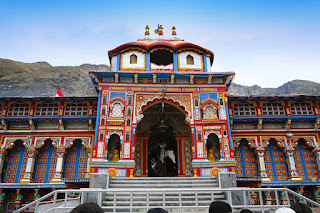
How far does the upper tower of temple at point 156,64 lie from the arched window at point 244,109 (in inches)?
127

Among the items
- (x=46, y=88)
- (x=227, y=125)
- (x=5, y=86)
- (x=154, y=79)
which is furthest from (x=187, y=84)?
(x=5, y=86)

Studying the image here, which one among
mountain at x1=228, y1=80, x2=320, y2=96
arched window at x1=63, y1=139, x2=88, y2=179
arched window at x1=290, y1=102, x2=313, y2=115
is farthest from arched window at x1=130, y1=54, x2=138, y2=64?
mountain at x1=228, y1=80, x2=320, y2=96

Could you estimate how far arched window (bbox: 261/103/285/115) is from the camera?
52.8 feet

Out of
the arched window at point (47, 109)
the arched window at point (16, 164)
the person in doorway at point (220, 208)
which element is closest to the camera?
the person in doorway at point (220, 208)

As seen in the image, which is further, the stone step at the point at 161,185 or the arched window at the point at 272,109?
the arched window at the point at 272,109

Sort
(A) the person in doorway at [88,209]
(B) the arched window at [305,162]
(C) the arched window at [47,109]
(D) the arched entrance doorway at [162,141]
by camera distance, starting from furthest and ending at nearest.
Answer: (C) the arched window at [47,109]
(D) the arched entrance doorway at [162,141]
(B) the arched window at [305,162]
(A) the person in doorway at [88,209]

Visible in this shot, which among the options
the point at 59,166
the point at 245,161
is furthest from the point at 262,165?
the point at 59,166

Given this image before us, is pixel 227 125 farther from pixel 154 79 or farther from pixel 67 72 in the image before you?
pixel 67 72

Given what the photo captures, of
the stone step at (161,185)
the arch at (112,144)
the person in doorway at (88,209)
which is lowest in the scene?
the person in doorway at (88,209)

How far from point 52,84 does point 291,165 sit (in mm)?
36002

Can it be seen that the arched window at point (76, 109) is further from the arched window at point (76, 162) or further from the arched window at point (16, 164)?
the arched window at point (16, 164)

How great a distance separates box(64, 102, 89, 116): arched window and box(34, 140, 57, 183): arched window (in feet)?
7.18

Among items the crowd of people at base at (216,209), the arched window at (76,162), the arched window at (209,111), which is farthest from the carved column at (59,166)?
the crowd of people at base at (216,209)

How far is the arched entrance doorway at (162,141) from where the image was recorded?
15664mm
